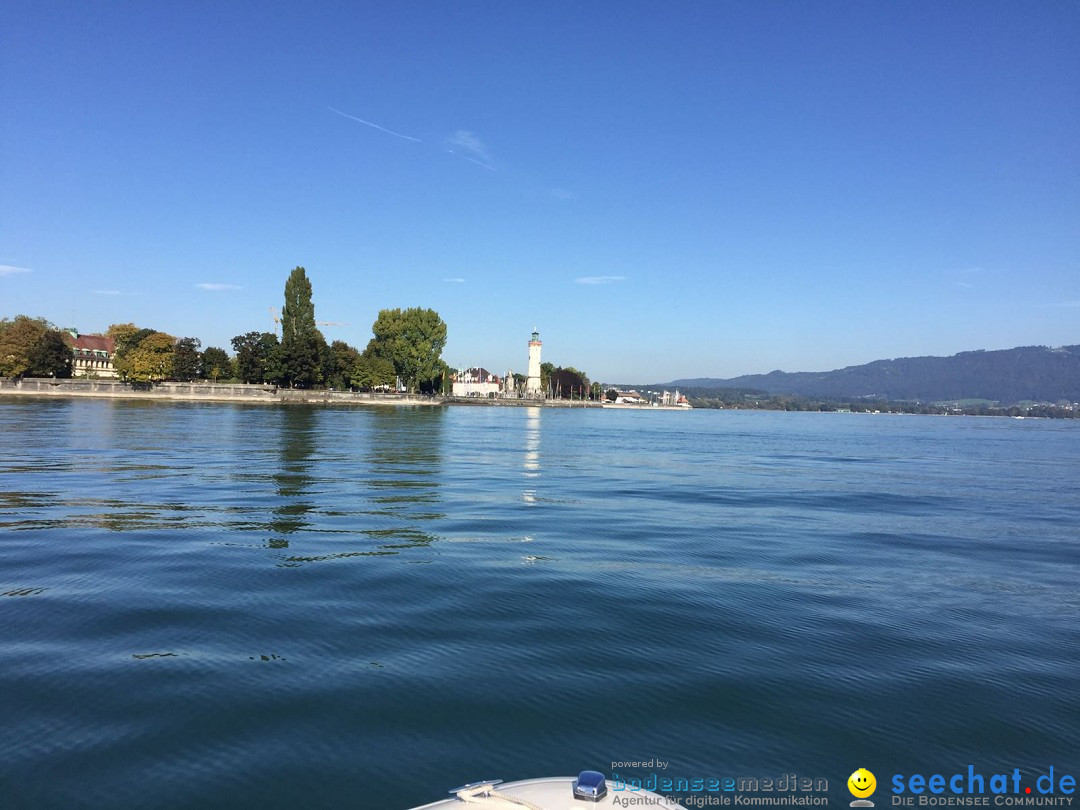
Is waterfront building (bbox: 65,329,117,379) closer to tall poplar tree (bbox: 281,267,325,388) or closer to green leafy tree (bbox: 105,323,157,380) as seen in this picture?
green leafy tree (bbox: 105,323,157,380)

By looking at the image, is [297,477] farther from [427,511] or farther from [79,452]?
[79,452]

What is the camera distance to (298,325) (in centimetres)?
11050

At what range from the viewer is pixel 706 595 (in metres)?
11.1

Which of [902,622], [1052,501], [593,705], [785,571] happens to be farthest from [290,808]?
[1052,501]

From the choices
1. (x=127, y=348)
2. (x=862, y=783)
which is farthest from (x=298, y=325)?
(x=862, y=783)

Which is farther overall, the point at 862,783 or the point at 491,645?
the point at 491,645

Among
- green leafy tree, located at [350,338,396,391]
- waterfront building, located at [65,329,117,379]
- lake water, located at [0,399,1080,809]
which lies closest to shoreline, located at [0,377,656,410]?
green leafy tree, located at [350,338,396,391]

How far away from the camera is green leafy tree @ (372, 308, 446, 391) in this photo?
5300 inches

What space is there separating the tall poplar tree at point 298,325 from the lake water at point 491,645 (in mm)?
92865

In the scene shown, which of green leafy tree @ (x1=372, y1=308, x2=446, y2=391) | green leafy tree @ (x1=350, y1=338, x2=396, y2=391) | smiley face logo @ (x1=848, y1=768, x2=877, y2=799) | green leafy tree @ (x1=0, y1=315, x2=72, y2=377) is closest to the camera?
smiley face logo @ (x1=848, y1=768, x2=877, y2=799)

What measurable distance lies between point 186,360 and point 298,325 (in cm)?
2380

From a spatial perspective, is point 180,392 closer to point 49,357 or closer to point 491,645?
point 49,357

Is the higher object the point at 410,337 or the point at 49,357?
the point at 410,337

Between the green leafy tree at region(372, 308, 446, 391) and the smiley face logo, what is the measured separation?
132 m
